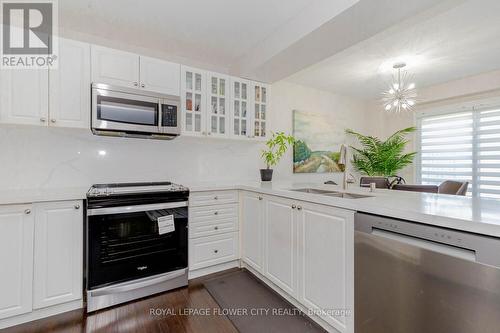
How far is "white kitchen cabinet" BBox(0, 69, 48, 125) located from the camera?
1.81 meters

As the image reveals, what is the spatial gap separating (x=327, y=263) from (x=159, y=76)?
225cm

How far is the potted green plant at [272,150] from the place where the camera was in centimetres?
309

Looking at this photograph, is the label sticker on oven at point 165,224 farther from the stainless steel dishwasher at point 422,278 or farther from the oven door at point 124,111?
the stainless steel dishwasher at point 422,278

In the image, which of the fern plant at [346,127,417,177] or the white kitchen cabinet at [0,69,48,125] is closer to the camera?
the white kitchen cabinet at [0,69,48,125]

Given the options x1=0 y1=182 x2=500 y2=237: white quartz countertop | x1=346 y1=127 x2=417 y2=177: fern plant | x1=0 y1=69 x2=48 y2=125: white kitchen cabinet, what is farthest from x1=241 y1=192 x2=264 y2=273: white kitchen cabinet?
x1=346 y1=127 x2=417 y2=177: fern plant

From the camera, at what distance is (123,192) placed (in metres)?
1.95

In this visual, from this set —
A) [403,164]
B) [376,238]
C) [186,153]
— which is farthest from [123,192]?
[403,164]

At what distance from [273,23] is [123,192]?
2038mm

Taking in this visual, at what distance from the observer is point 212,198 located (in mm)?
2480

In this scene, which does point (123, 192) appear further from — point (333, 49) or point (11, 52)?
point (333, 49)

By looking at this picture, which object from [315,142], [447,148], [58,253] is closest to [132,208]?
A: [58,253]

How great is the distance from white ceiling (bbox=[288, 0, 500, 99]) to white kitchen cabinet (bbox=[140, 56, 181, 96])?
192 cm

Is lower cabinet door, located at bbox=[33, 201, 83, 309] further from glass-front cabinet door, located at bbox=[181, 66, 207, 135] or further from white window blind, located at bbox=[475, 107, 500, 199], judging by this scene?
white window blind, located at bbox=[475, 107, 500, 199]

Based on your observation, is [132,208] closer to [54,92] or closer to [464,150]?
[54,92]
